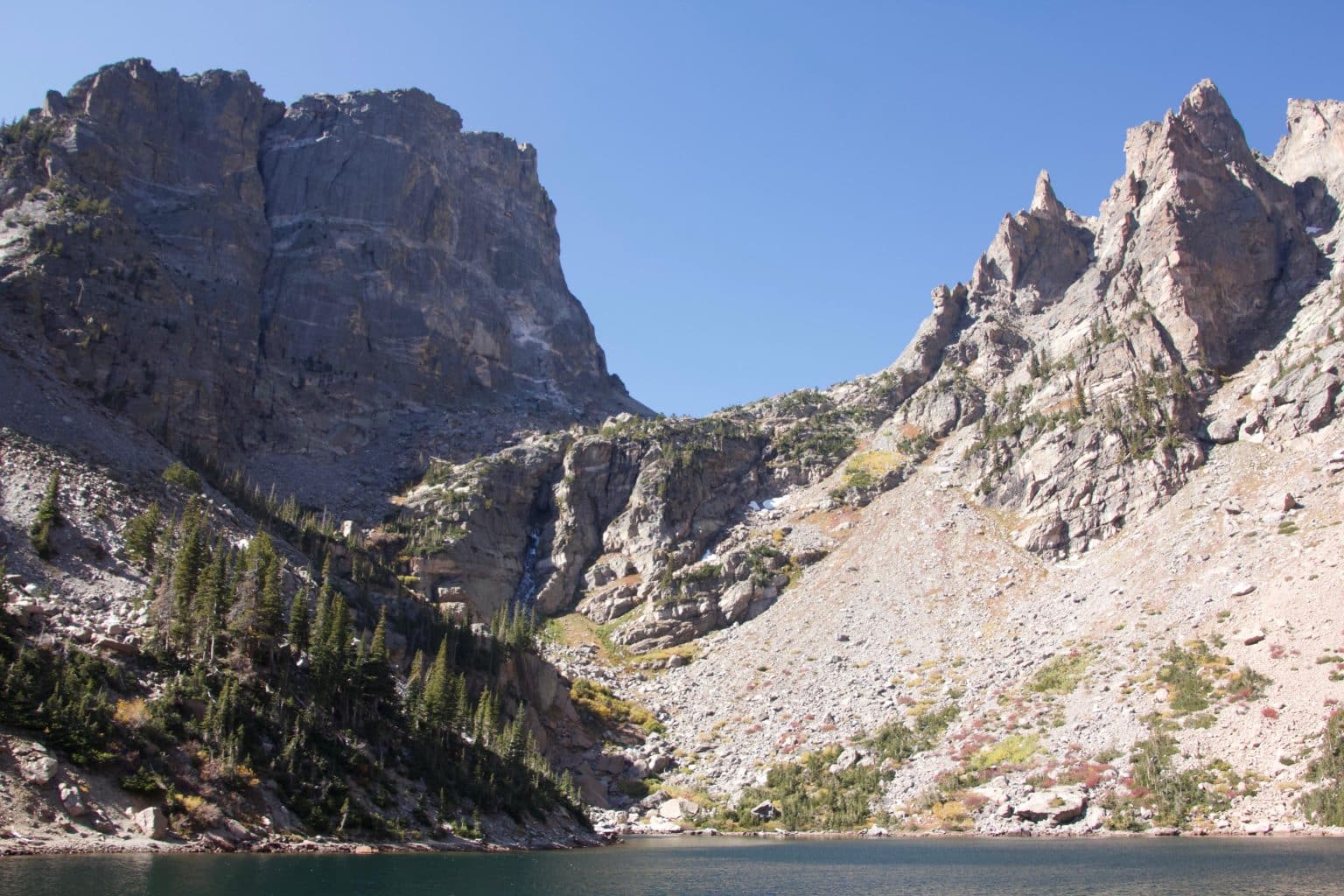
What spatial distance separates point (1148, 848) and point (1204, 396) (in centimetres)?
8083

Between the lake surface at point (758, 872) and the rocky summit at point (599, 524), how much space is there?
5.38m

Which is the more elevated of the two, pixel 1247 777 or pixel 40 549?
pixel 40 549

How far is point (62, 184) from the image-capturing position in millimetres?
127125

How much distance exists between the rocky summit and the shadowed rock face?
32.4 inches

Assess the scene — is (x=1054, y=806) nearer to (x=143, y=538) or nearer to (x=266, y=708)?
(x=266, y=708)

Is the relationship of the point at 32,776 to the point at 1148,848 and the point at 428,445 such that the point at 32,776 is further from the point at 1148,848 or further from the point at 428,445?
the point at 428,445

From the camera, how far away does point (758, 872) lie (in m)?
53.6

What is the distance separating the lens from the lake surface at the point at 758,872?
3641 cm

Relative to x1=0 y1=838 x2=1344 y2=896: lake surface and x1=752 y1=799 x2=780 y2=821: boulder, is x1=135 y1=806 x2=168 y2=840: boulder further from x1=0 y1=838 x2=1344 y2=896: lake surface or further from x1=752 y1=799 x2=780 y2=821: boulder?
x1=752 y1=799 x2=780 y2=821: boulder

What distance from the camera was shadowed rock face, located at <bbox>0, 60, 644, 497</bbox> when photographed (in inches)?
4609

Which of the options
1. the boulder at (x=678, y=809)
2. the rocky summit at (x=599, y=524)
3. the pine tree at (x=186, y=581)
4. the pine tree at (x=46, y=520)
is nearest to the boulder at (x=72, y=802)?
the rocky summit at (x=599, y=524)

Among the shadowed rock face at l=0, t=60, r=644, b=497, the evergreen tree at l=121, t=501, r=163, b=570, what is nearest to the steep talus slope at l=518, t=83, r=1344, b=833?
the evergreen tree at l=121, t=501, r=163, b=570

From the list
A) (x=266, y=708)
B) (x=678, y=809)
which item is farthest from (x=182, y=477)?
(x=678, y=809)

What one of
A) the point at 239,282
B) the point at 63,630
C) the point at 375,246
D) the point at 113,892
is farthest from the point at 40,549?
the point at 375,246
